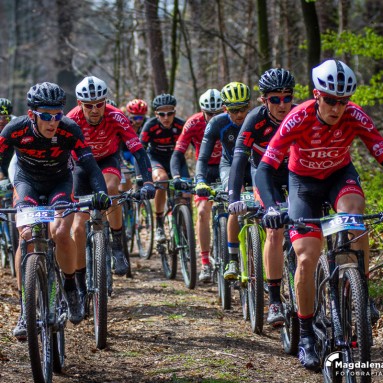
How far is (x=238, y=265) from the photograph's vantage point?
331 inches

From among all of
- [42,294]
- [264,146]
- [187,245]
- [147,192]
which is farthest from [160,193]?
[42,294]

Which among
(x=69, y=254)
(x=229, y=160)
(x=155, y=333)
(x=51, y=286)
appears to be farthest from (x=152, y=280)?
(x=51, y=286)

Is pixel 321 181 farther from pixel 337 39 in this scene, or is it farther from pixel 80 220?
pixel 337 39

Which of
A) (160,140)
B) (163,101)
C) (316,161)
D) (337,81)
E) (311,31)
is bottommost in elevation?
(316,161)

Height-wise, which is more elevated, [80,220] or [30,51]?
[30,51]

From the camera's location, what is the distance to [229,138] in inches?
352

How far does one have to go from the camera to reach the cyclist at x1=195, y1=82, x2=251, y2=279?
842 cm

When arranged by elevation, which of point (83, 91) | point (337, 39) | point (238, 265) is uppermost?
point (337, 39)

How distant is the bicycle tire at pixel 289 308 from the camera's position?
6406mm

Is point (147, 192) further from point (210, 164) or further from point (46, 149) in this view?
point (210, 164)

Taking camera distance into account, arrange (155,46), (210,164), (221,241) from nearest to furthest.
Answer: (221,241)
(210,164)
(155,46)

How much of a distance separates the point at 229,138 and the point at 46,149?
9.32ft

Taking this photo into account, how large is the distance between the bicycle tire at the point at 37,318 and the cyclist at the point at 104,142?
2089 millimetres

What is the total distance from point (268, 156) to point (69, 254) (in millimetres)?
2008
